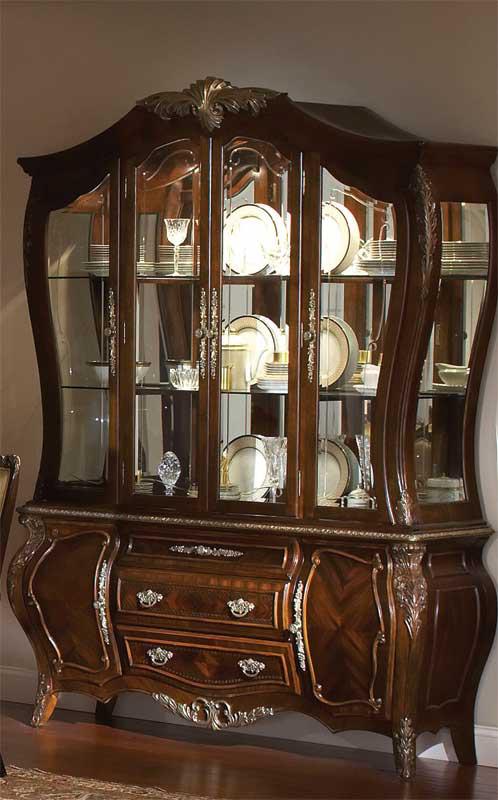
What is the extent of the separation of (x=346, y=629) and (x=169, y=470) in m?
0.82

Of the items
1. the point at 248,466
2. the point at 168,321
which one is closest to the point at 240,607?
the point at 248,466

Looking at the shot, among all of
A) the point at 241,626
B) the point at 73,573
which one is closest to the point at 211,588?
the point at 241,626

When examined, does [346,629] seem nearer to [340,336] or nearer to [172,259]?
[340,336]

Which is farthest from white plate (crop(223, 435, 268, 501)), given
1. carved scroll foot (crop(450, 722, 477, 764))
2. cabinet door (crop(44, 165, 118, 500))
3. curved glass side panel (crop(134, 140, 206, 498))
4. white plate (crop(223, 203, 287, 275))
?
carved scroll foot (crop(450, 722, 477, 764))

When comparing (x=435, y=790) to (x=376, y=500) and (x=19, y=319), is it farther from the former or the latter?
(x=19, y=319)

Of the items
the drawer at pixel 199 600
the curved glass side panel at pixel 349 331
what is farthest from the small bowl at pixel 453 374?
the drawer at pixel 199 600

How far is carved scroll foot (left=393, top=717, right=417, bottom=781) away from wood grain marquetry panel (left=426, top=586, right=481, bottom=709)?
13 cm

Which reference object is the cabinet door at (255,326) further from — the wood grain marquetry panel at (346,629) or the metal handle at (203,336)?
the wood grain marquetry panel at (346,629)

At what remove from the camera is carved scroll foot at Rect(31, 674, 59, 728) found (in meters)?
4.23

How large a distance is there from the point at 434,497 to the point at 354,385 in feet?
1.45

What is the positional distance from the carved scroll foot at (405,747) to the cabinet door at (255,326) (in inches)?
29.3

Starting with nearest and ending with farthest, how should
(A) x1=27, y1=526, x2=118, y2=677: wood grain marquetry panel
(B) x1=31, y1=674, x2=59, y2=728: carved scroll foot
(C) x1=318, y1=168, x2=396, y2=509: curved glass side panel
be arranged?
(C) x1=318, y1=168, x2=396, y2=509: curved glass side panel < (A) x1=27, y1=526, x2=118, y2=677: wood grain marquetry panel < (B) x1=31, y1=674, x2=59, y2=728: carved scroll foot

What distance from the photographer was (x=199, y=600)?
3922mm

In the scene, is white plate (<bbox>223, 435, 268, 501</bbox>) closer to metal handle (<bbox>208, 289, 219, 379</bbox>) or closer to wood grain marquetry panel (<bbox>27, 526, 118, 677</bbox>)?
metal handle (<bbox>208, 289, 219, 379</bbox>)
